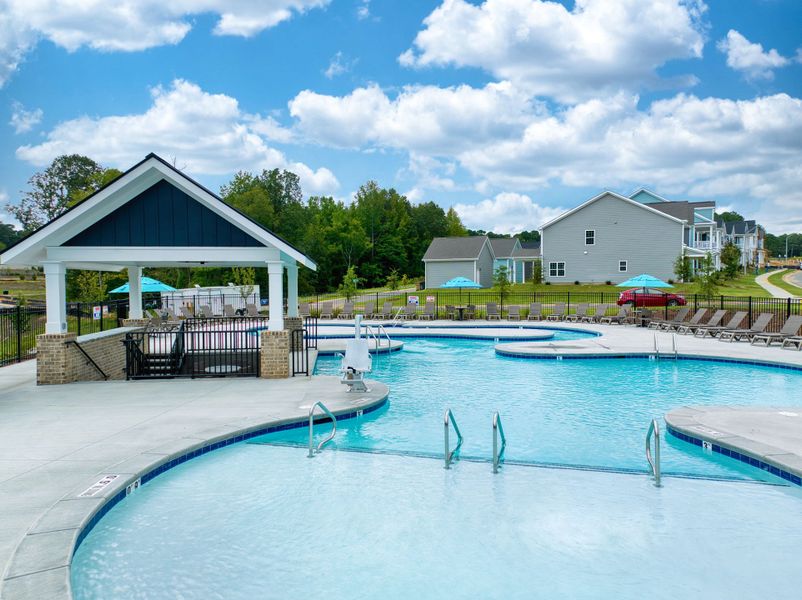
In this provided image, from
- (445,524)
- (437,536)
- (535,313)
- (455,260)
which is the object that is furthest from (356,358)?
(455,260)

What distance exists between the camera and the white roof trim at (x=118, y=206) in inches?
503

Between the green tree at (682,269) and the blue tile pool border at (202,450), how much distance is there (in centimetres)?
3665

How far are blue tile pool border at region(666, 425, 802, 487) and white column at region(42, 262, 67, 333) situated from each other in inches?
A: 492

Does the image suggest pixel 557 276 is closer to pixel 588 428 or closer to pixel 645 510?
pixel 588 428

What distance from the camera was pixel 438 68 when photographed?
4722 cm

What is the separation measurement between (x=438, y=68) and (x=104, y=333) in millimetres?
39030

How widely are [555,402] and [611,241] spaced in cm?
3546

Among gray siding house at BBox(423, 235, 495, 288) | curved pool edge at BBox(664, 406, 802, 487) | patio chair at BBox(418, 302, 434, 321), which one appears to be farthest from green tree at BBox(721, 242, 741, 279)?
curved pool edge at BBox(664, 406, 802, 487)

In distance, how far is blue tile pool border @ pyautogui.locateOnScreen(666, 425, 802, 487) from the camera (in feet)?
24.1

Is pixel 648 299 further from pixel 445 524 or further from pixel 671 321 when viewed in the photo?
pixel 445 524

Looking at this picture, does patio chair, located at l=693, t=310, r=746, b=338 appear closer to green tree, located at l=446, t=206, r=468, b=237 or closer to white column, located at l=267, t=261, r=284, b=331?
white column, located at l=267, t=261, r=284, b=331

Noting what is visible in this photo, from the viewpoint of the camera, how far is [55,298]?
43.0ft

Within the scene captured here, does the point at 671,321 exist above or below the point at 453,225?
below

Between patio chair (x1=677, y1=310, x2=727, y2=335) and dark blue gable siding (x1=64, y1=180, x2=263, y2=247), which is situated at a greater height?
dark blue gable siding (x1=64, y1=180, x2=263, y2=247)
